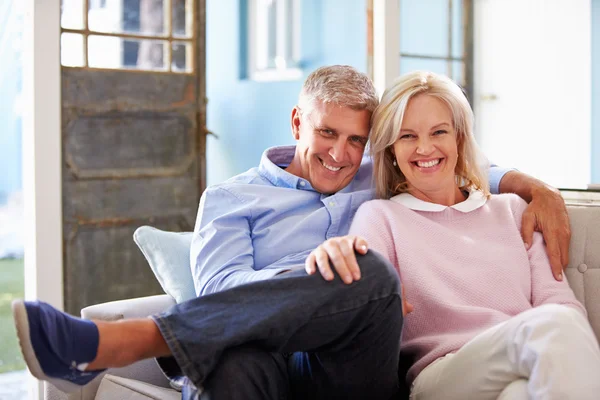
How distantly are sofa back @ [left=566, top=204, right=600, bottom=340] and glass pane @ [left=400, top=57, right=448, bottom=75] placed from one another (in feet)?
7.83

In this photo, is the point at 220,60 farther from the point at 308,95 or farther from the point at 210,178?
the point at 308,95

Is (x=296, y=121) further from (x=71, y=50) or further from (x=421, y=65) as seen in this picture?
(x=421, y=65)

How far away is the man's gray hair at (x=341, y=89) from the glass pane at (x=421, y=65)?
229 centimetres

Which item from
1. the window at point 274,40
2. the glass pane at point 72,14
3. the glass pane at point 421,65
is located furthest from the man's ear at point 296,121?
the window at point 274,40

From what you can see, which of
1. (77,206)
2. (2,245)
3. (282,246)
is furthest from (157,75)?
(2,245)

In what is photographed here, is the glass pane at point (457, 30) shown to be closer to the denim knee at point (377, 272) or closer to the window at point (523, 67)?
the window at point (523, 67)

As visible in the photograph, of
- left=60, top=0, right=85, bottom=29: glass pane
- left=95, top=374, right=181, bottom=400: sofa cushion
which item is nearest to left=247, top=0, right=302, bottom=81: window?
left=60, top=0, right=85, bottom=29: glass pane

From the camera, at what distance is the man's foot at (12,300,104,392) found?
1.22 meters

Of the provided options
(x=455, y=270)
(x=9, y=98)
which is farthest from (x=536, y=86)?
(x=9, y=98)

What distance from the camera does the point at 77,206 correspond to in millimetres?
3164

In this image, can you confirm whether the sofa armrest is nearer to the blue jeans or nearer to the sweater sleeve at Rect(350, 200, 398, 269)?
the blue jeans

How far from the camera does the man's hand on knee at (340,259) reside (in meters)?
1.40

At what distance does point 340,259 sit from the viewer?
1405mm

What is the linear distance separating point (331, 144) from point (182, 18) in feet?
6.13
